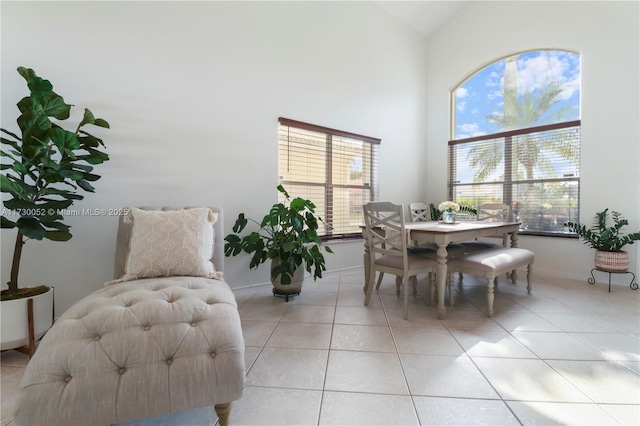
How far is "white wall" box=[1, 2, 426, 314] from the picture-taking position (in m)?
2.12

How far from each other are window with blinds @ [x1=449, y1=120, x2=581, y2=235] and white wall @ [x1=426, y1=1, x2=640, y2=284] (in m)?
0.16

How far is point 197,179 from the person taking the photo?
2.69 m

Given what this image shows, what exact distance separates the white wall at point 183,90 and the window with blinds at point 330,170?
6.2 inches

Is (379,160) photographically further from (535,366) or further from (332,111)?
(535,366)

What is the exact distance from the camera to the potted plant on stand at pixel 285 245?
260cm

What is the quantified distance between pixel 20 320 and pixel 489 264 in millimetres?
3301

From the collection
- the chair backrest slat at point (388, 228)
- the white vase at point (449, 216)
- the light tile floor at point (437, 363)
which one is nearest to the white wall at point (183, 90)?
the light tile floor at point (437, 363)

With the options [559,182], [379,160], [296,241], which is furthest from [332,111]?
[559,182]

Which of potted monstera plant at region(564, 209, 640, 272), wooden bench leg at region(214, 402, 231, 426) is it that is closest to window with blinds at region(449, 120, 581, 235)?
potted monstera plant at region(564, 209, 640, 272)

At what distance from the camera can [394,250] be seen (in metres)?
2.41

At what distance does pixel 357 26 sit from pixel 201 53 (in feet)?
7.70

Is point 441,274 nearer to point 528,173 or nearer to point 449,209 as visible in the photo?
point 449,209

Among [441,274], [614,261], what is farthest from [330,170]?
[614,261]

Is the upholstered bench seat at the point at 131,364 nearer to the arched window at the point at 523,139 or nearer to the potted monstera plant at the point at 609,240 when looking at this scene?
the potted monstera plant at the point at 609,240
